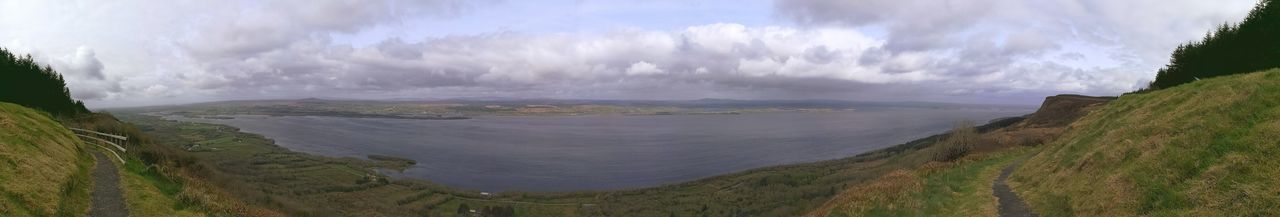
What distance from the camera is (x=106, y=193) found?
21453mm

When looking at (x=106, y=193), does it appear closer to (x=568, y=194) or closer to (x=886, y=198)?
(x=886, y=198)

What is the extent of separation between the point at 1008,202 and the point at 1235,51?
4342 centimetres

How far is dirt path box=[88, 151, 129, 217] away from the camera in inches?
734

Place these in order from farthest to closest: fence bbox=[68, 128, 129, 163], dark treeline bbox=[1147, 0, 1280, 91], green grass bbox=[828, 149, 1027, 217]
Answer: dark treeline bbox=[1147, 0, 1280, 91] → fence bbox=[68, 128, 129, 163] → green grass bbox=[828, 149, 1027, 217]

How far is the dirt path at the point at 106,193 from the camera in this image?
1866 centimetres

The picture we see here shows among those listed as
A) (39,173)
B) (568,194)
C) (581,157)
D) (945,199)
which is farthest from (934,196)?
(581,157)

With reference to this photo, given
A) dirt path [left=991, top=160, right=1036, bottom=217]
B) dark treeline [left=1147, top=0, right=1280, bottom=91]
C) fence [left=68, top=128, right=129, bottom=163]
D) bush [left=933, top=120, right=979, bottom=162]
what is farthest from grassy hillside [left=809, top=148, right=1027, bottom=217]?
fence [left=68, top=128, right=129, bottom=163]

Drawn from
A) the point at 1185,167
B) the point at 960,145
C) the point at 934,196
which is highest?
the point at 1185,167

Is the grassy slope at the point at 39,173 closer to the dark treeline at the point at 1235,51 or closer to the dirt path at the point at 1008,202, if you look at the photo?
the dirt path at the point at 1008,202

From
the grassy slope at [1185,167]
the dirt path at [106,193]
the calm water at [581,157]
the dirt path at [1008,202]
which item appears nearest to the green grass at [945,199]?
the dirt path at [1008,202]

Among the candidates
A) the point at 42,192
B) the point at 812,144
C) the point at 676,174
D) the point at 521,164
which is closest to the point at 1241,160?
the point at 42,192

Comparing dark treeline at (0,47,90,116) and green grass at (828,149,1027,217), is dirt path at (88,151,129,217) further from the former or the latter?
dark treeline at (0,47,90,116)

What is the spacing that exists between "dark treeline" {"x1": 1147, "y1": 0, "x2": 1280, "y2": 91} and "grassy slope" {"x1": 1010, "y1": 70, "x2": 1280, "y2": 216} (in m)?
28.8

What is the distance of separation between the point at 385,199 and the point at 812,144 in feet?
425
